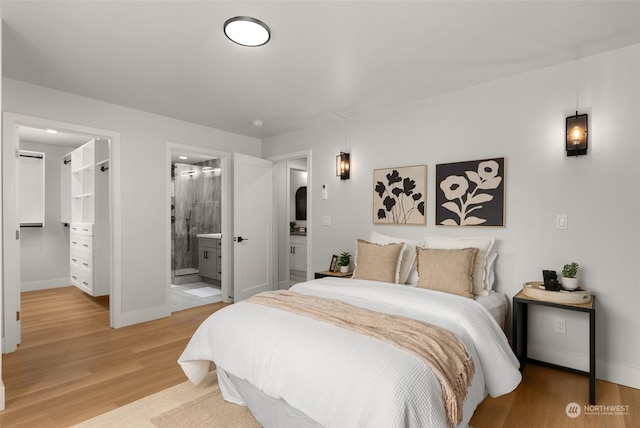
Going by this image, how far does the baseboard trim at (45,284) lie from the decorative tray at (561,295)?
22.7ft

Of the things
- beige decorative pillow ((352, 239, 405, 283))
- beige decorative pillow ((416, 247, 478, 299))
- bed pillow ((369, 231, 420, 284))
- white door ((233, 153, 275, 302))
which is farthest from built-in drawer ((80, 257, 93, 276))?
beige decorative pillow ((416, 247, 478, 299))

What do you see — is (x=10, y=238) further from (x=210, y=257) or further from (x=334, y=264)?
(x=334, y=264)

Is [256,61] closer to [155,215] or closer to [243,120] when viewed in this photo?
[243,120]

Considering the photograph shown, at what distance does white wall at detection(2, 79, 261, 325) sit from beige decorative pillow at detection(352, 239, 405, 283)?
2509 millimetres

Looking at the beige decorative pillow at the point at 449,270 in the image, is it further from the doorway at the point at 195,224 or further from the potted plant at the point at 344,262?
the doorway at the point at 195,224

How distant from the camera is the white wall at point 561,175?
255 cm

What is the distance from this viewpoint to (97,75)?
304 cm

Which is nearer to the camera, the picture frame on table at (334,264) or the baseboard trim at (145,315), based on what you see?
the baseboard trim at (145,315)

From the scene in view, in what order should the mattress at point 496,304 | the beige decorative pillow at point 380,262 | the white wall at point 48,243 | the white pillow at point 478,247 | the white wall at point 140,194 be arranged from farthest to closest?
the white wall at point 48,243
the white wall at point 140,194
the beige decorative pillow at point 380,262
the white pillow at point 478,247
the mattress at point 496,304

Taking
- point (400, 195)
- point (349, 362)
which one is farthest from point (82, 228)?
point (349, 362)

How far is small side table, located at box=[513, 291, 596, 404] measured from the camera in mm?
2309

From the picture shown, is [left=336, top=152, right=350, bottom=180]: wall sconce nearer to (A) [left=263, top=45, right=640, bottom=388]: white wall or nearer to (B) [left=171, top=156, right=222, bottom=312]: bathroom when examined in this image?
(A) [left=263, top=45, right=640, bottom=388]: white wall

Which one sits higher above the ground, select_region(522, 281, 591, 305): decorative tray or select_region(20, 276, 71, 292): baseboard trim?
select_region(522, 281, 591, 305): decorative tray

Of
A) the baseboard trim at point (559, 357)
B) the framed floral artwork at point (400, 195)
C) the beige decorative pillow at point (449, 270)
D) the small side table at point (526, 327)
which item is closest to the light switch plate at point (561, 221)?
the small side table at point (526, 327)
